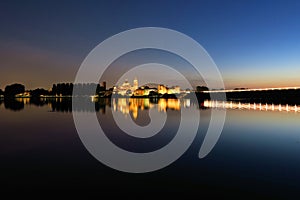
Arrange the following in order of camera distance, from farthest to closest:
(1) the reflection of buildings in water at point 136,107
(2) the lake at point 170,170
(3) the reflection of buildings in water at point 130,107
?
(1) the reflection of buildings in water at point 136,107
(3) the reflection of buildings in water at point 130,107
(2) the lake at point 170,170

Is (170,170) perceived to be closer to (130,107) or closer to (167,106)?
(130,107)

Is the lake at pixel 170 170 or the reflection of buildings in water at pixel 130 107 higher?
the reflection of buildings in water at pixel 130 107

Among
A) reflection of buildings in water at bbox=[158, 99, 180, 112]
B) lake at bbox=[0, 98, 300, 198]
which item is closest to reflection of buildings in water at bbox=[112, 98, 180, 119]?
reflection of buildings in water at bbox=[158, 99, 180, 112]

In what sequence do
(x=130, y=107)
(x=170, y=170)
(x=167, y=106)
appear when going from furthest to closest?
(x=167, y=106), (x=130, y=107), (x=170, y=170)

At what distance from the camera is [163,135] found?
19578 mm

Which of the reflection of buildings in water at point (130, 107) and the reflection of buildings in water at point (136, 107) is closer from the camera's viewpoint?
the reflection of buildings in water at point (130, 107)

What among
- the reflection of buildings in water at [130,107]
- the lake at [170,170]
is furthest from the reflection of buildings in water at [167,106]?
the lake at [170,170]

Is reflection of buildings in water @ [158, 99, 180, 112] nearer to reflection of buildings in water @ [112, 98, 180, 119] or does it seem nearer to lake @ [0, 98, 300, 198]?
reflection of buildings in water @ [112, 98, 180, 119]

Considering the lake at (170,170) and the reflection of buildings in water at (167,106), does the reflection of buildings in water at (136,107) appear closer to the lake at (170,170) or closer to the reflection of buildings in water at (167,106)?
the reflection of buildings in water at (167,106)

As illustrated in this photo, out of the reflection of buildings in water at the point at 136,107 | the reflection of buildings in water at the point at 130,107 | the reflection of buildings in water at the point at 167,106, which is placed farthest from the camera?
the reflection of buildings in water at the point at 167,106

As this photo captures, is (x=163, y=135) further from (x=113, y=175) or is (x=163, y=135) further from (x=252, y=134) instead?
(x=113, y=175)

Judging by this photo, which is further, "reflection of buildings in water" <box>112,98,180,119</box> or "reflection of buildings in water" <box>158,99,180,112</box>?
"reflection of buildings in water" <box>158,99,180,112</box>

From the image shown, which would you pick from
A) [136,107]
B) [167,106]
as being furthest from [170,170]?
[167,106]

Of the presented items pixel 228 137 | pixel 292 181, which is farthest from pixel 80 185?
pixel 228 137
